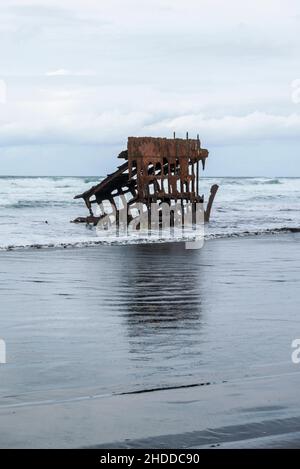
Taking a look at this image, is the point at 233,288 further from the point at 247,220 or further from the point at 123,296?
the point at 247,220

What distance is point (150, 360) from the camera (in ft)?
22.1

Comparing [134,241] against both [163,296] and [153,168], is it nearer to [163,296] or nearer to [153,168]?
[153,168]

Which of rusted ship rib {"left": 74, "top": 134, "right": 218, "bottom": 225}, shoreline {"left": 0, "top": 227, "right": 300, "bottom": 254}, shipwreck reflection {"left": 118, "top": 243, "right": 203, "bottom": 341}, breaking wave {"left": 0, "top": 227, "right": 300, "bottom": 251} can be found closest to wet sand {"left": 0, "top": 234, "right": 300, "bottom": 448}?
shipwreck reflection {"left": 118, "top": 243, "right": 203, "bottom": 341}

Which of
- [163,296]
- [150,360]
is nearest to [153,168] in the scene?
[163,296]

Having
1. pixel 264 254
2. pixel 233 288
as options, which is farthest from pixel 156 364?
pixel 264 254

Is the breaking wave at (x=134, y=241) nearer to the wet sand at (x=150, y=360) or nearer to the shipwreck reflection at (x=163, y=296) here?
the shipwreck reflection at (x=163, y=296)

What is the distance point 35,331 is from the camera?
8164 millimetres

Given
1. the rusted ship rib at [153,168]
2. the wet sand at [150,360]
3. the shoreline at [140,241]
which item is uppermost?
the rusted ship rib at [153,168]

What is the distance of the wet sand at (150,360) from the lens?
4711mm

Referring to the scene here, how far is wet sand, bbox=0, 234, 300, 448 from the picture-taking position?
4.71 meters

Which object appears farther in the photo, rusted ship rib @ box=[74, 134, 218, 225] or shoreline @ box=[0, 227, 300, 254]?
rusted ship rib @ box=[74, 134, 218, 225]

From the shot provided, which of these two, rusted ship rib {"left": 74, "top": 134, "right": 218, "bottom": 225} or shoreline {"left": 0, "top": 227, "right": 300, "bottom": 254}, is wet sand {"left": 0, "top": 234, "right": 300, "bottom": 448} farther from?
rusted ship rib {"left": 74, "top": 134, "right": 218, "bottom": 225}

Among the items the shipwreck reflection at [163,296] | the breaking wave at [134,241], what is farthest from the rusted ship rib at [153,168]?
the shipwreck reflection at [163,296]

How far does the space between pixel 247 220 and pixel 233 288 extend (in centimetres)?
2228
